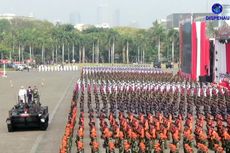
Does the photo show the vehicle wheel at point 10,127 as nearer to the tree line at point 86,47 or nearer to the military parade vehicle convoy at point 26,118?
the military parade vehicle convoy at point 26,118

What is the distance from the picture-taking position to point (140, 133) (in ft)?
76.1

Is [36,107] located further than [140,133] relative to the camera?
Yes

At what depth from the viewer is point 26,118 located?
92.6 feet

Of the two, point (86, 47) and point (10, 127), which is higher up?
point (86, 47)

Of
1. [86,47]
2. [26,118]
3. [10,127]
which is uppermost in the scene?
A: [86,47]

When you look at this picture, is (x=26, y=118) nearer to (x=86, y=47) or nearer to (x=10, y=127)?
(x=10, y=127)

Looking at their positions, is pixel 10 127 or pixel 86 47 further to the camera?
pixel 86 47

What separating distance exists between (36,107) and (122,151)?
8277mm

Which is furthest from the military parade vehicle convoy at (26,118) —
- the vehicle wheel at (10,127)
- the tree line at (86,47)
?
the tree line at (86,47)

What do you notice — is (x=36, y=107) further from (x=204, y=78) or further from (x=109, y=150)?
(x=204, y=78)

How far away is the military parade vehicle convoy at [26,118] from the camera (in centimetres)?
2820

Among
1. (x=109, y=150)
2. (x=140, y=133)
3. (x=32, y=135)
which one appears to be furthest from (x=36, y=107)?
(x=109, y=150)

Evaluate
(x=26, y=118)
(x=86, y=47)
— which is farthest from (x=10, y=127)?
(x=86, y=47)

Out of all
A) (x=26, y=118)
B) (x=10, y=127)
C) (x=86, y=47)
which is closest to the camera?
(x=26, y=118)
